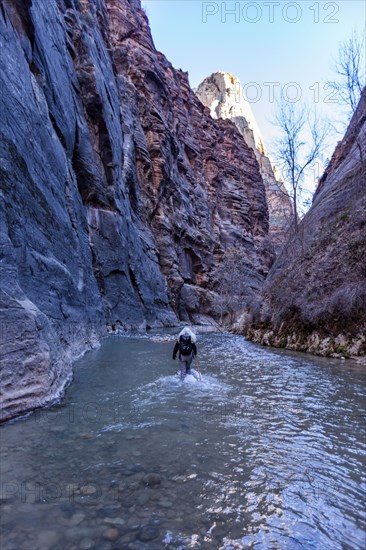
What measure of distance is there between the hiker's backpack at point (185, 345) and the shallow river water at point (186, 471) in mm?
1759

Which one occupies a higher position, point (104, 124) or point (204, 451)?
point (104, 124)

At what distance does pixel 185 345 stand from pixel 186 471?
5442mm

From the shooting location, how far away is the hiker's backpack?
9.33 metres

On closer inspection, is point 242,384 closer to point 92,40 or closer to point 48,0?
point 48,0

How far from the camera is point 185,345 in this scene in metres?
A: 9.41

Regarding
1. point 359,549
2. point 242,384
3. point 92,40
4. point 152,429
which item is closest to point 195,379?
point 242,384

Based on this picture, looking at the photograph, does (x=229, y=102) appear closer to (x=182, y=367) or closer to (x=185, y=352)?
(x=185, y=352)

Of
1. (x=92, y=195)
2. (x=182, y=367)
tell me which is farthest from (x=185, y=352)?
(x=92, y=195)

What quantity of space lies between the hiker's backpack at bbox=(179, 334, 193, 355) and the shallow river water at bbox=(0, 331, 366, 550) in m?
1.76

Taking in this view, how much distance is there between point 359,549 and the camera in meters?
2.73

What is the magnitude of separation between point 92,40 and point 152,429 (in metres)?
32.5

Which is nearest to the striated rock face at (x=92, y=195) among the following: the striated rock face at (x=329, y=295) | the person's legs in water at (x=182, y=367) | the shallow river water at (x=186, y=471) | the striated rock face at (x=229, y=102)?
the shallow river water at (x=186, y=471)

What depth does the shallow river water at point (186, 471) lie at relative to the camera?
2.91 m

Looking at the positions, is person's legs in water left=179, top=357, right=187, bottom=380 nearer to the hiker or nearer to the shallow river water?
the hiker
